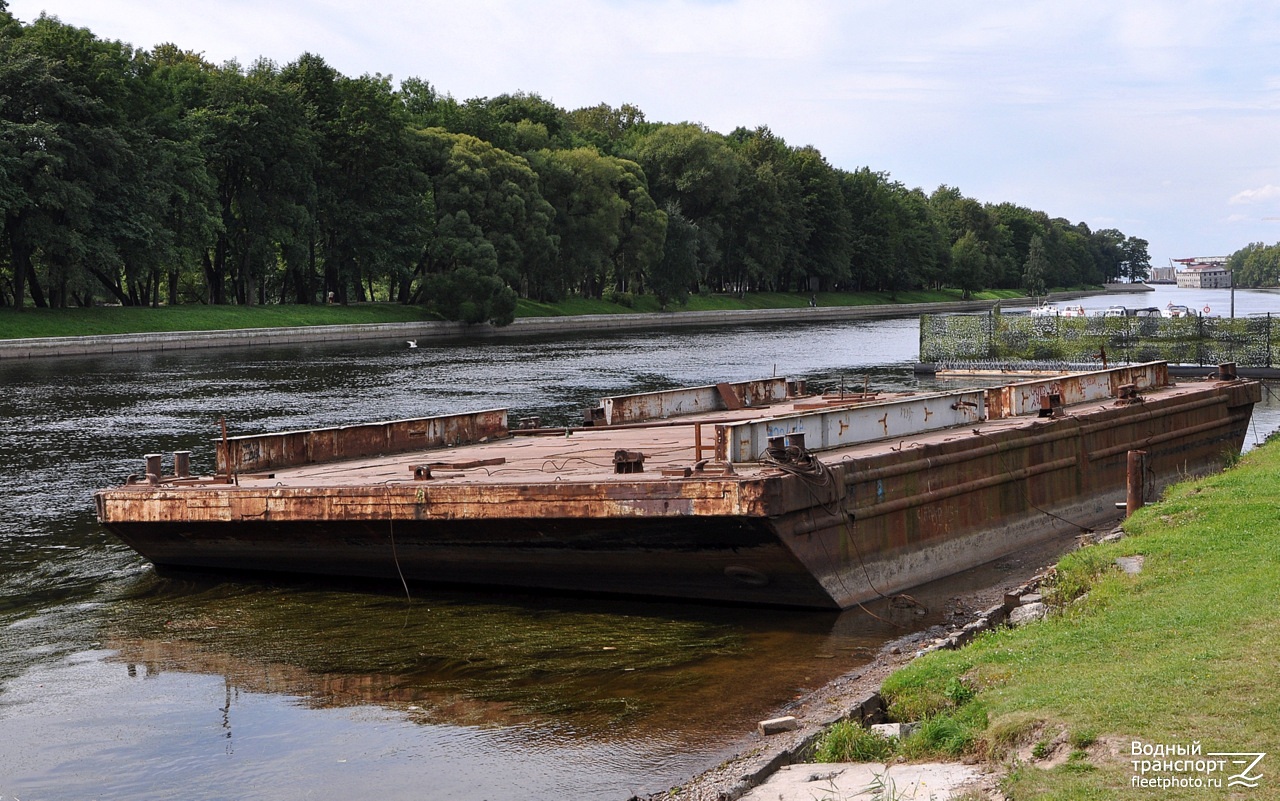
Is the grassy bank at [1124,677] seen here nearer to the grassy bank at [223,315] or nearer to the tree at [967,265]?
the grassy bank at [223,315]

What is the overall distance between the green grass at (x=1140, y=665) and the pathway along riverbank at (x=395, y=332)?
56247 millimetres

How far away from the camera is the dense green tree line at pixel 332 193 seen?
66.4 meters

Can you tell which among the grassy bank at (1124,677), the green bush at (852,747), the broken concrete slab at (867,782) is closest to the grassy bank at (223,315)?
the grassy bank at (1124,677)

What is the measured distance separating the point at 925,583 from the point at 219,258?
2916 inches

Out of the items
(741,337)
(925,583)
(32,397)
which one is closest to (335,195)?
(741,337)

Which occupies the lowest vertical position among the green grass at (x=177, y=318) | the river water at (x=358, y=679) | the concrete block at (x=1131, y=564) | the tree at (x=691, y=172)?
the river water at (x=358, y=679)

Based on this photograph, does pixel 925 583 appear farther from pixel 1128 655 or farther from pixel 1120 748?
pixel 1120 748

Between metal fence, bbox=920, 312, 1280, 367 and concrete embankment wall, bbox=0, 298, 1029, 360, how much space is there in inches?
1395

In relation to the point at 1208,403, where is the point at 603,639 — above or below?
below

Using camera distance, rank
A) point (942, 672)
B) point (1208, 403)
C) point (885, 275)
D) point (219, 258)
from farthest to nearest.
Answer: point (885, 275), point (219, 258), point (1208, 403), point (942, 672)

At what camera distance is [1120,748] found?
689cm

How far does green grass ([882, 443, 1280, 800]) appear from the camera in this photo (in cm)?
681

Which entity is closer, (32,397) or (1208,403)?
(1208,403)

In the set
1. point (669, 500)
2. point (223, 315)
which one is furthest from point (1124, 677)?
point (223, 315)
